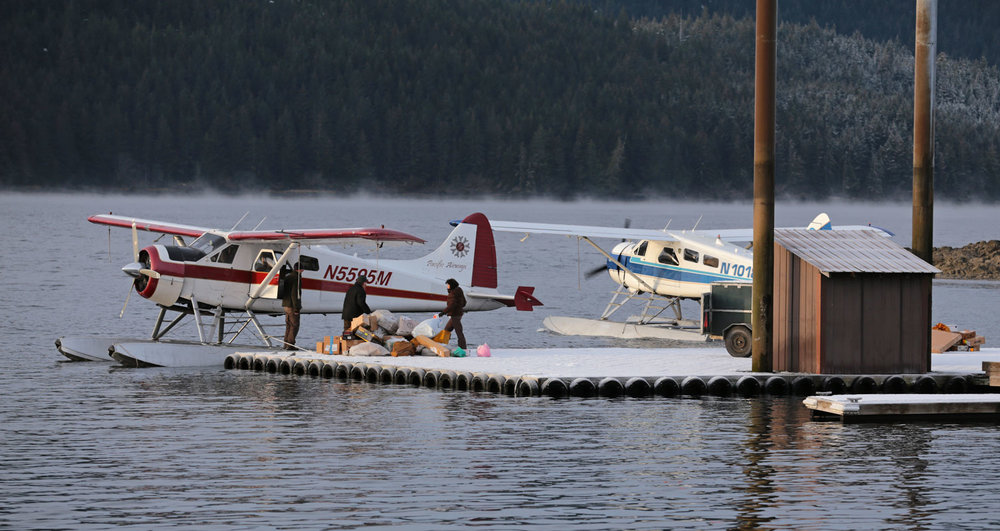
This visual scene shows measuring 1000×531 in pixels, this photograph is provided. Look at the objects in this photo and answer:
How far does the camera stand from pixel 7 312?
144ft

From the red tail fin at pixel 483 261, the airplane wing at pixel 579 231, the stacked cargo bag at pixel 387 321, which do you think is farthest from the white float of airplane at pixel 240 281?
the airplane wing at pixel 579 231

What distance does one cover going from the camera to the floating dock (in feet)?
59.6

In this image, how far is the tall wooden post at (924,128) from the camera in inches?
768

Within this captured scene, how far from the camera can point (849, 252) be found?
18.5 metres

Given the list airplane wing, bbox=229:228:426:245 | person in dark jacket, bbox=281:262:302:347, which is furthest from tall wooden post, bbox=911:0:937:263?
person in dark jacket, bbox=281:262:302:347

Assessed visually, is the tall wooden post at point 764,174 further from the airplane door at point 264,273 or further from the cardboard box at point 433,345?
the airplane door at point 264,273

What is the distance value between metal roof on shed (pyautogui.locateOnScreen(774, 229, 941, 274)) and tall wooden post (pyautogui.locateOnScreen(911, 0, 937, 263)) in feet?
2.46

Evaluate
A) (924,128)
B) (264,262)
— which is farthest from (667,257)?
(924,128)

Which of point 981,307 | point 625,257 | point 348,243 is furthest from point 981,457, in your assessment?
point 981,307

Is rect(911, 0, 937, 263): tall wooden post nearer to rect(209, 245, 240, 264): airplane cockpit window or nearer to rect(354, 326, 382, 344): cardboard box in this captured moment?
rect(354, 326, 382, 344): cardboard box

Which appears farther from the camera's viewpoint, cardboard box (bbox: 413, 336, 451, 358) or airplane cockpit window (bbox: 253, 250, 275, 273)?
airplane cockpit window (bbox: 253, 250, 275, 273)

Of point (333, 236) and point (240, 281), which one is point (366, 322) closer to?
point (333, 236)

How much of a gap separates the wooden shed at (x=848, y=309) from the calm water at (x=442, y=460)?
3.31 ft

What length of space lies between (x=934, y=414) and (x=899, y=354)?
6.86 feet
